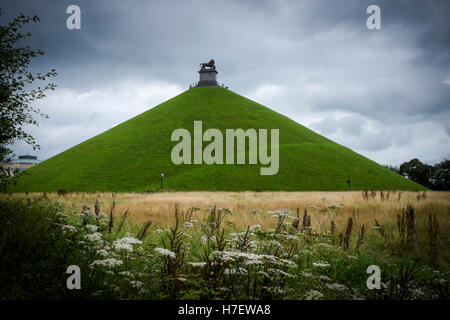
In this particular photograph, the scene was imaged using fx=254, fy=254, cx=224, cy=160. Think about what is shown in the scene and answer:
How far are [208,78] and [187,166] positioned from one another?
207 feet

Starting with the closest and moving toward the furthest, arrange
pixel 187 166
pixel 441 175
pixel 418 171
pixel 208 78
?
pixel 187 166 < pixel 441 175 < pixel 418 171 < pixel 208 78

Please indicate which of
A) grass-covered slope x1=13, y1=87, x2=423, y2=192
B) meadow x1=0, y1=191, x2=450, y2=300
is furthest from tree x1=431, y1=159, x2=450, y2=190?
meadow x1=0, y1=191, x2=450, y2=300

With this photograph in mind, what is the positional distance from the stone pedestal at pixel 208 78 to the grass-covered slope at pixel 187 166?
988 inches

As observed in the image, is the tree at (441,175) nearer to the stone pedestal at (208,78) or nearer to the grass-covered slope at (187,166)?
the grass-covered slope at (187,166)

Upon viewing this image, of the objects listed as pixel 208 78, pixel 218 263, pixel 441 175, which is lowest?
pixel 218 263

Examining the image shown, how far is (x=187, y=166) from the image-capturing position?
61.2 metres

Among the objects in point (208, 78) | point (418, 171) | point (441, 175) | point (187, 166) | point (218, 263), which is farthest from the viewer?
point (208, 78)

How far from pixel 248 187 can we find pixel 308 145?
30.0 metres

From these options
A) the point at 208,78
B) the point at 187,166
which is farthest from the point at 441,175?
the point at 208,78

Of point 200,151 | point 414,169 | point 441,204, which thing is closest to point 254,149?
point 200,151

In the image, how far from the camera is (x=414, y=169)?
9438 centimetres

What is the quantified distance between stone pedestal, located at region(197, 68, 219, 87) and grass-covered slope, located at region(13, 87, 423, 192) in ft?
82.3

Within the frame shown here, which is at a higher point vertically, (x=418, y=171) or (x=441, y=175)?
(x=418, y=171)

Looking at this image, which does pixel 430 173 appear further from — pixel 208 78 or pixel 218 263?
pixel 218 263
